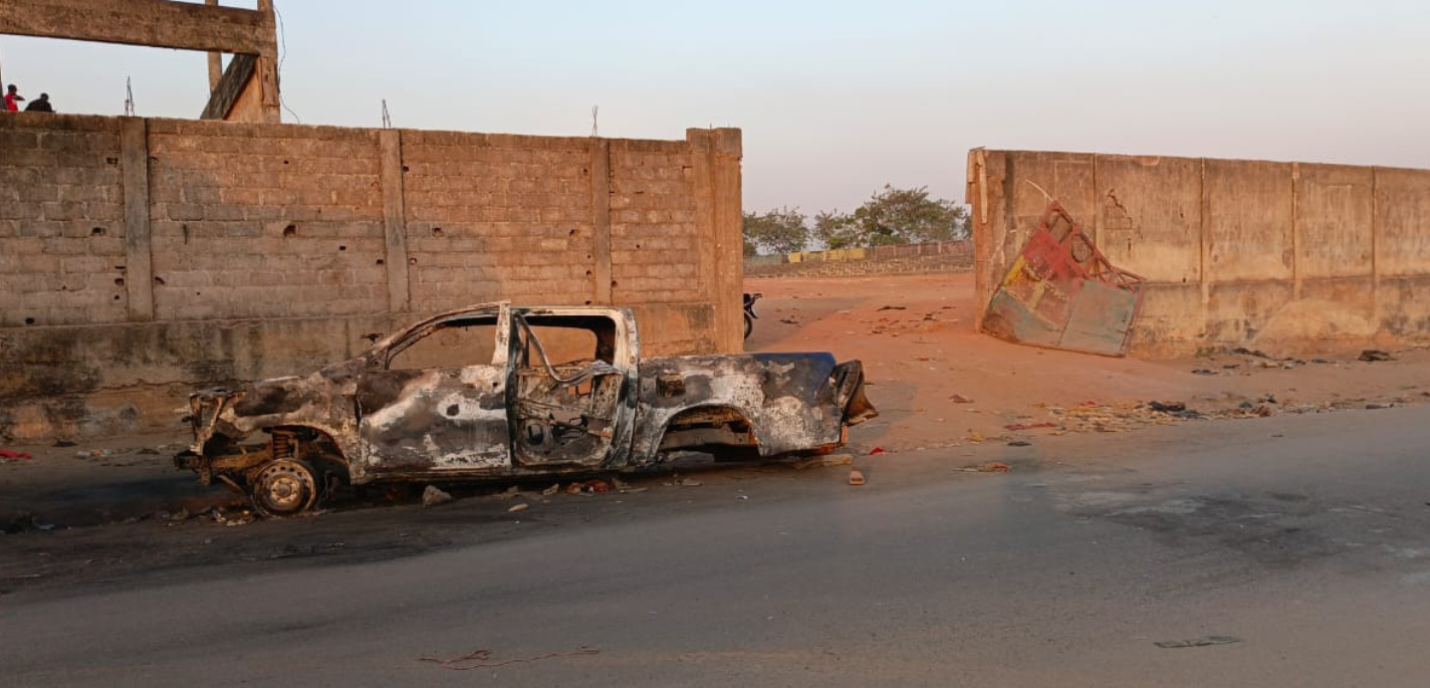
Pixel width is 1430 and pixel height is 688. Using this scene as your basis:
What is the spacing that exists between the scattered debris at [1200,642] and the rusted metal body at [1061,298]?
44.1 feet

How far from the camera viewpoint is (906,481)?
9.55 metres

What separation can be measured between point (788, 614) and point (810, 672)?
33.6 inches

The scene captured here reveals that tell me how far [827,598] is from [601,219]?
956 cm

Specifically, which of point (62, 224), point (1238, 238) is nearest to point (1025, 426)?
point (1238, 238)

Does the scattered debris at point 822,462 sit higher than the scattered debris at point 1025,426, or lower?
higher

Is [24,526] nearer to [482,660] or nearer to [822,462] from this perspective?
[482,660]

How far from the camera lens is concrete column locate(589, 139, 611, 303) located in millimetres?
14555

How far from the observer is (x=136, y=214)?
40.5 ft

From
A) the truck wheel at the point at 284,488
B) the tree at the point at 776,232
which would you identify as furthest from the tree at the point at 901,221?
the truck wheel at the point at 284,488

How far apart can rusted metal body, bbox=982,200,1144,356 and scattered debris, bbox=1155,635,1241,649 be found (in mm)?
13445

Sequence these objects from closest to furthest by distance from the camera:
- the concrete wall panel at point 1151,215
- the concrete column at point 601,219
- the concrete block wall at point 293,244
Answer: the concrete block wall at point 293,244, the concrete column at point 601,219, the concrete wall panel at point 1151,215

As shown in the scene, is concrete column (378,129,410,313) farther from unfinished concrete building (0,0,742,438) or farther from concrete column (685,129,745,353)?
concrete column (685,129,745,353)

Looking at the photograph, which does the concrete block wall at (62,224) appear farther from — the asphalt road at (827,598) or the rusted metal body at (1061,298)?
the rusted metal body at (1061,298)

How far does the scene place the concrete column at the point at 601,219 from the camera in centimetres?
1455
